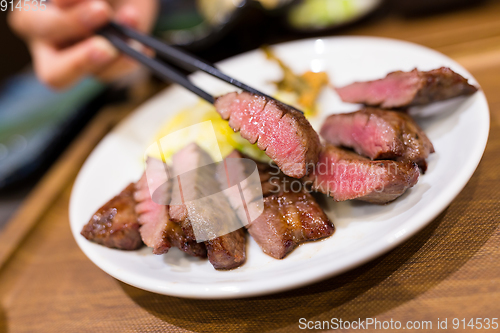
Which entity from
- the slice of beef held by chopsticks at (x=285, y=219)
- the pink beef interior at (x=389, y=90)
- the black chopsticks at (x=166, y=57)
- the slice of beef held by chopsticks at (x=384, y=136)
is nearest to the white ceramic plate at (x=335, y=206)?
the slice of beef held by chopsticks at (x=285, y=219)

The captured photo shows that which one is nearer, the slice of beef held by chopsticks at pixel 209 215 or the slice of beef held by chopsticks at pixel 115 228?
the slice of beef held by chopsticks at pixel 209 215

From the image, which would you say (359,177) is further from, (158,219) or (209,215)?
(158,219)

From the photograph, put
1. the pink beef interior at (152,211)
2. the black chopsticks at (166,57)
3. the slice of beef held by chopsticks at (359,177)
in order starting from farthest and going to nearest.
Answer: the black chopsticks at (166,57), the pink beef interior at (152,211), the slice of beef held by chopsticks at (359,177)

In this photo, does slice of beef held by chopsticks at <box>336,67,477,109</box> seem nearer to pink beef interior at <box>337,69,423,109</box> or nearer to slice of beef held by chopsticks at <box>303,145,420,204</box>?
pink beef interior at <box>337,69,423,109</box>

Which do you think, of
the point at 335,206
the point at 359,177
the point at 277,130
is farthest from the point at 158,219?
the point at 359,177

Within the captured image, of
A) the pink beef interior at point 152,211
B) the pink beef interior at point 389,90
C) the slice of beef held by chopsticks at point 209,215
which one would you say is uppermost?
the pink beef interior at point 389,90

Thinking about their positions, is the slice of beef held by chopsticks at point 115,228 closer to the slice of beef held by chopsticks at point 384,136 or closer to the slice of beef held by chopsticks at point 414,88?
the slice of beef held by chopsticks at point 384,136

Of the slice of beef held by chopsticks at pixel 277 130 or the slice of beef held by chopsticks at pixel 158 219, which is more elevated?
the slice of beef held by chopsticks at pixel 277 130

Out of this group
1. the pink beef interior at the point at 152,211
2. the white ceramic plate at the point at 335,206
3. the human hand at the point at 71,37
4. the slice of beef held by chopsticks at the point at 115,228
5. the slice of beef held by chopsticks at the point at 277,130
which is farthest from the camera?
the human hand at the point at 71,37
